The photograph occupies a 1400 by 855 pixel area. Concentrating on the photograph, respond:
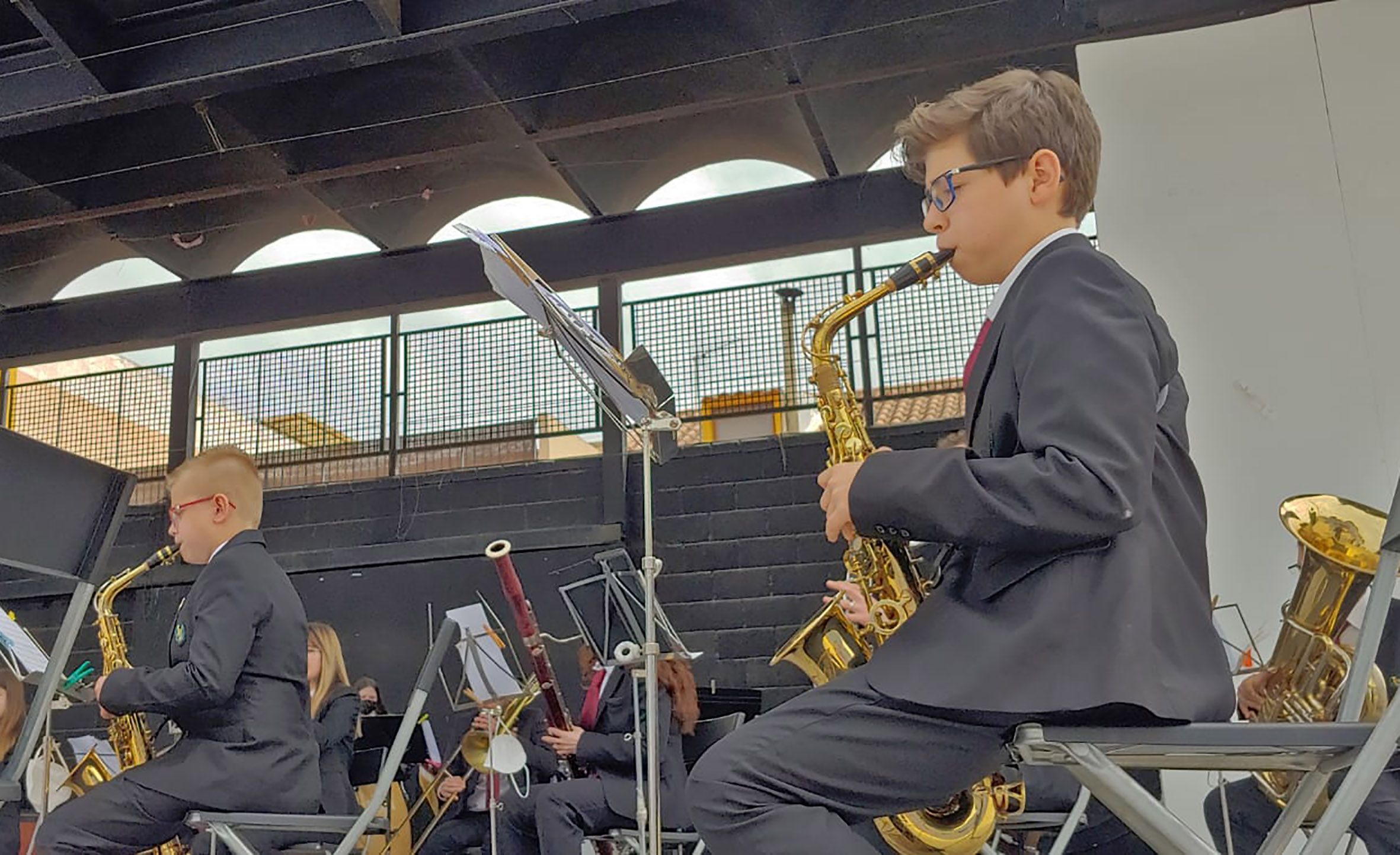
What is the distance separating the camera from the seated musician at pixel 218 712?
2.90 meters

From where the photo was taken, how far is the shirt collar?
159 centimetres

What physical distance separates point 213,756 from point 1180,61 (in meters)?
4.26

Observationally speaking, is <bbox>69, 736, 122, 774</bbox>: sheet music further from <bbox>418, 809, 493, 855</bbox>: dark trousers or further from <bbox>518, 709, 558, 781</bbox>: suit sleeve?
<bbox>518, 709, 558, 781</bbox>: suit sleeve

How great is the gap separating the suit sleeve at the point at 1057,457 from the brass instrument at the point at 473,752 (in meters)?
3.75

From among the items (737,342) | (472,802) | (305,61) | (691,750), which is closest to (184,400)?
(737,342)

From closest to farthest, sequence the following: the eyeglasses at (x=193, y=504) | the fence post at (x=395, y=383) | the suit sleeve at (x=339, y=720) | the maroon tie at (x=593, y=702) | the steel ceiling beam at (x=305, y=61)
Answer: the eyeglasses at (x=193, y=504) < the maroon tie at (x=593, y=702) < the steel ceiling beam at (x=305, y=61) < the suit sleeve at (x=339, y=720) < the fence post at (x=395, y=383)

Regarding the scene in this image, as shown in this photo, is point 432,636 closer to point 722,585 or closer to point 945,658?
point 722,585

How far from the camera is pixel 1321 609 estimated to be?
252 cm

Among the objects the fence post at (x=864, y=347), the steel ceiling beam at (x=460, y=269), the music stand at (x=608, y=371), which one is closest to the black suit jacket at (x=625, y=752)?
the music stand at (x=608, y=371)

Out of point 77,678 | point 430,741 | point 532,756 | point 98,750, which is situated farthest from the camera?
point 98,750

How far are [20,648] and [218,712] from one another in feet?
2.17

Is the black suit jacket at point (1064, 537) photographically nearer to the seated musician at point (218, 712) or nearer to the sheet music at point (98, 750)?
the seated musician at point (218, 712)

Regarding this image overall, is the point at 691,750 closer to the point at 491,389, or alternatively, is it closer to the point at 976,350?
the point at 976,350

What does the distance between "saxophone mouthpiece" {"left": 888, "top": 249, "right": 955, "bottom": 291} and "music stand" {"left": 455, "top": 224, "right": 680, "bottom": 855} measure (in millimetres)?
779
